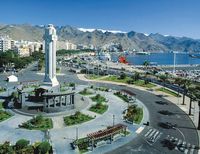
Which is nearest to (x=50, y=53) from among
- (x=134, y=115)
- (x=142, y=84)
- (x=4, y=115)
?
(x=4, y=115)

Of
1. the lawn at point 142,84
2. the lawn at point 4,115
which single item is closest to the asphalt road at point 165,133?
the lawn at point 142,84

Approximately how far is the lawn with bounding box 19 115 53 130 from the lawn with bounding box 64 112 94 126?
12.1ft

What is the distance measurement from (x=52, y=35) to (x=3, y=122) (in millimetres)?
25195

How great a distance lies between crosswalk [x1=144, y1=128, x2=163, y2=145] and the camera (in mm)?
46700

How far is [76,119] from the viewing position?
56875 millimetres

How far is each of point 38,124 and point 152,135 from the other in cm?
2288

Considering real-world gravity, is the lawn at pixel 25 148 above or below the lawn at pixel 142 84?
below

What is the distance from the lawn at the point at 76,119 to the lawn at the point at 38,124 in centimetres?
368

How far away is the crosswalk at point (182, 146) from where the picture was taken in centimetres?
4291

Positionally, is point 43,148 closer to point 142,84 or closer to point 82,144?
point 82,144

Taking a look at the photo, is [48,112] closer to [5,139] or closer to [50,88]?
[50,88]

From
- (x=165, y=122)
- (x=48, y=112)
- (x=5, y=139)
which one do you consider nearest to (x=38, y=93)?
(x=48, y=112)

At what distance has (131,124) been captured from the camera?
180 feet

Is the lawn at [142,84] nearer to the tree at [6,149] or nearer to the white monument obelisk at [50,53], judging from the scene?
the white monument obelisk at [50,53]
